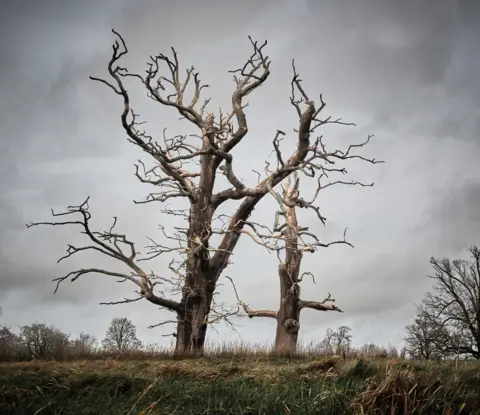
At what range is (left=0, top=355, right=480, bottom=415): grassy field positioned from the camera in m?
5.84

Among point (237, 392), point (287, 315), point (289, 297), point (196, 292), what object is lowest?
point (237, 392)

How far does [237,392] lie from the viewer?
6.45 metres

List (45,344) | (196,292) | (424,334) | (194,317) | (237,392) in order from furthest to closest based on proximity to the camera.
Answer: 1. (424,334)
2. (196,292)
3. (194,317)
4. (45,344)
5. (237,392)

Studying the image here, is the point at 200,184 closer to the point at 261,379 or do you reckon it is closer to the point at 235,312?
the point at 235,312

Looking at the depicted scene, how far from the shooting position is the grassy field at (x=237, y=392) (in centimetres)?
584

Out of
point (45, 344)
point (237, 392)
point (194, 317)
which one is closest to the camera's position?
point (237, 392)

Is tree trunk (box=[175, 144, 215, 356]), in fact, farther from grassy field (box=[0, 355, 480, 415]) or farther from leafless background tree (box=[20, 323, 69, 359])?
grassy field (box=[0, 355, 480, 415])

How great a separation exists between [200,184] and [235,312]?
453 centimetres

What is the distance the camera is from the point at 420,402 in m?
6.00

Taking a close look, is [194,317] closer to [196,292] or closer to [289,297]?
[196,292]

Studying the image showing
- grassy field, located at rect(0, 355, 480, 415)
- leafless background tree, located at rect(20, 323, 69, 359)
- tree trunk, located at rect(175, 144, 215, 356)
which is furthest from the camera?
tree trunk, located at rect(175, 144, 215, 356)

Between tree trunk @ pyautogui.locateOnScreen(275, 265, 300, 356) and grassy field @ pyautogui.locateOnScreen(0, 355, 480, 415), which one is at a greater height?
tree trunk @ pyautogui.locateOnScreen(275, 265, 300, 356)

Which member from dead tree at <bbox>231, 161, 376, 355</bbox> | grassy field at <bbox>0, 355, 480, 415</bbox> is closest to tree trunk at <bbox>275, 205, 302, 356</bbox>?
dead tree at <bbox>231, 161, 376, 355</bbox>

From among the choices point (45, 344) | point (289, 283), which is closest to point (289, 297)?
point (289, 283)
